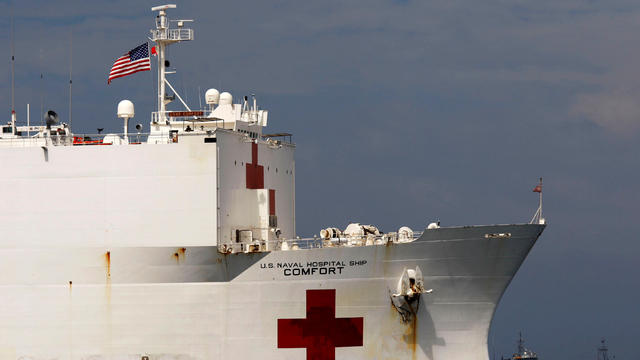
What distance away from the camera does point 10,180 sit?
27.2 meters

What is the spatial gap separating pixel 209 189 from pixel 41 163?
4446 mm

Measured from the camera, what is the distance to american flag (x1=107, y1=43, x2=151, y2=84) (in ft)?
92.8

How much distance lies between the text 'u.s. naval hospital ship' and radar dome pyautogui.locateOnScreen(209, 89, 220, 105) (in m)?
2.85

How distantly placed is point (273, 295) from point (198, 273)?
6.28 feet

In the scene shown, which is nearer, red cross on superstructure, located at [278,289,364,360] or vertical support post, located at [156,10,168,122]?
red cross on superstructure, located at [278,289,364,360]

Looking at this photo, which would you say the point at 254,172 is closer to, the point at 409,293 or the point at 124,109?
the point at 124,109

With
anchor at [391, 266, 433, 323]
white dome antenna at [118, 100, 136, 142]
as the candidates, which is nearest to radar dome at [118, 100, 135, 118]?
white dome antenna at [118, 100, 136, 142]

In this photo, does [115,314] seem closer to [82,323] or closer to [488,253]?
[82,323]

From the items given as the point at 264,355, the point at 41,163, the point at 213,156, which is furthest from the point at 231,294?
the point at 41,163

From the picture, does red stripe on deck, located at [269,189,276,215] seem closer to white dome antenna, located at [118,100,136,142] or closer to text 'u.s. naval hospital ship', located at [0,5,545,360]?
text 'u.s. naval hospital ship', located at [0,5,545,360]

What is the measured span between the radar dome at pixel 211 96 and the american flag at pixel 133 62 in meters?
2.11

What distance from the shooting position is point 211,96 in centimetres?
2969

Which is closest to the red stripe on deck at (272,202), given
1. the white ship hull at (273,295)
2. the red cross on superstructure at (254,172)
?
the red cross on superstructure at (254,172)

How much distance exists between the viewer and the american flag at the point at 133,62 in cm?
2830
